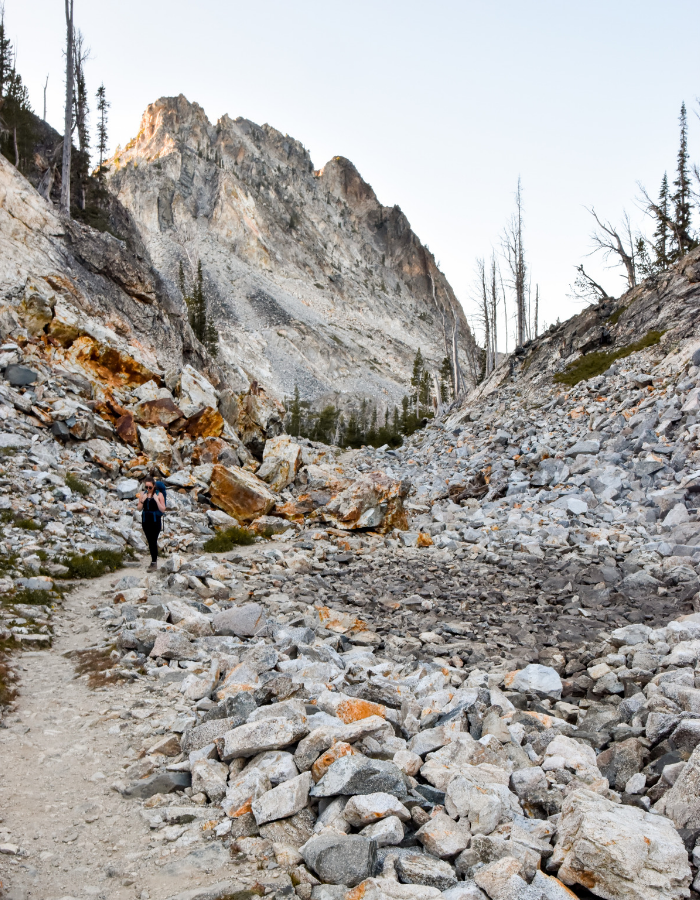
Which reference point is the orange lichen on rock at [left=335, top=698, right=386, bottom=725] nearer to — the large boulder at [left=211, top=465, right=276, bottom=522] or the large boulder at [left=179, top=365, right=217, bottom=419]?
the large boulder at [left=211, top=465, right=276, bottom=522]

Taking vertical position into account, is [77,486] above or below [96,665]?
above

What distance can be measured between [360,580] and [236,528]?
568 centimetres

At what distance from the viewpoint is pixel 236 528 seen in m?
16.5

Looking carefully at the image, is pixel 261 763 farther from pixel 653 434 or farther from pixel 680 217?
pixel 680 217

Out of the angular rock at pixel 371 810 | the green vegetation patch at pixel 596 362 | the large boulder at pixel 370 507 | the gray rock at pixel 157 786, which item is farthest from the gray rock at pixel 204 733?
the green vegetation patch at pixel 596 362

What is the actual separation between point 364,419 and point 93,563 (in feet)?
222

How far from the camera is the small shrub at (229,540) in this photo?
571 inches

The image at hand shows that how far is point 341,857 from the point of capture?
128 inches

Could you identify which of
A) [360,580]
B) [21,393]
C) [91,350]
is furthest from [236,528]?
[91,350]

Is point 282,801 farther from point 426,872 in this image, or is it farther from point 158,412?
point 158,412

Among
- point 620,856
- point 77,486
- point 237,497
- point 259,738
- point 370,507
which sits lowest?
point 620,856

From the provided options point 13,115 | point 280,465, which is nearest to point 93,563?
point 280,465

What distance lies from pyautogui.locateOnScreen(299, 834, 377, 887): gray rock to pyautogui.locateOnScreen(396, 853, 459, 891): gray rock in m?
0.19

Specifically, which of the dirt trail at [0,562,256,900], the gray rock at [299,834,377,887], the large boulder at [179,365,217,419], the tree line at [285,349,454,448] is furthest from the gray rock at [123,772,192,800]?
the tree line at [285,349,454,448]
